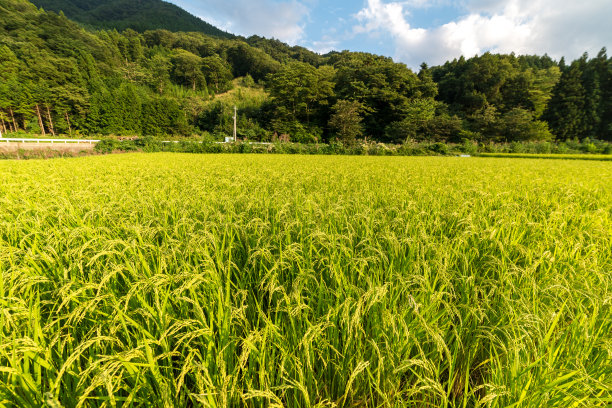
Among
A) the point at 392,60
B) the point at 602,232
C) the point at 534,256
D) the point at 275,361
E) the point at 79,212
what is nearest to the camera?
the point at 275,361

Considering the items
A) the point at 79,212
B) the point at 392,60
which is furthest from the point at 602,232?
the point at 392,60

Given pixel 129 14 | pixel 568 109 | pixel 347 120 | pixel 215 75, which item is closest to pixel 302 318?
pixel 347 120

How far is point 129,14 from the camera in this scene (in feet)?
414

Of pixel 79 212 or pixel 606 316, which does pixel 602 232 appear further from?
pixel 79 212

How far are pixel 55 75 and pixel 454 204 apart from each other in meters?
74.1

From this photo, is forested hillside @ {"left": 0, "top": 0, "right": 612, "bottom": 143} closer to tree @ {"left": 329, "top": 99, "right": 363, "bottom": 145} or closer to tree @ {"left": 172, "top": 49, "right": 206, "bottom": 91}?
tree @ {"left": 329, "top": 99, "right": 363, "bottom": 145}

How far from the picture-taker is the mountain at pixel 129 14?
108062 millimetres

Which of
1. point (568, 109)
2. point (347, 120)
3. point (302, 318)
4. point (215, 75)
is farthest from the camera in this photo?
point (215, 75)

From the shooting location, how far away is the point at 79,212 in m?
2.87

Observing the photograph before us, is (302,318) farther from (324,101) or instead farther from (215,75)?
(215,75)

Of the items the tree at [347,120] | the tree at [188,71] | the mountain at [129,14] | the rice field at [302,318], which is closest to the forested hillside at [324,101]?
the tree at [347,120]

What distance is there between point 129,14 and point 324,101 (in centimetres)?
14991

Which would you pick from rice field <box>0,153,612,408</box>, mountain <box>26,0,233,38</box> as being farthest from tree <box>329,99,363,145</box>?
mountain <box>26,0,233,38</box>

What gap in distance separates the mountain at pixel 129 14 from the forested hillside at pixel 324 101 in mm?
58173
